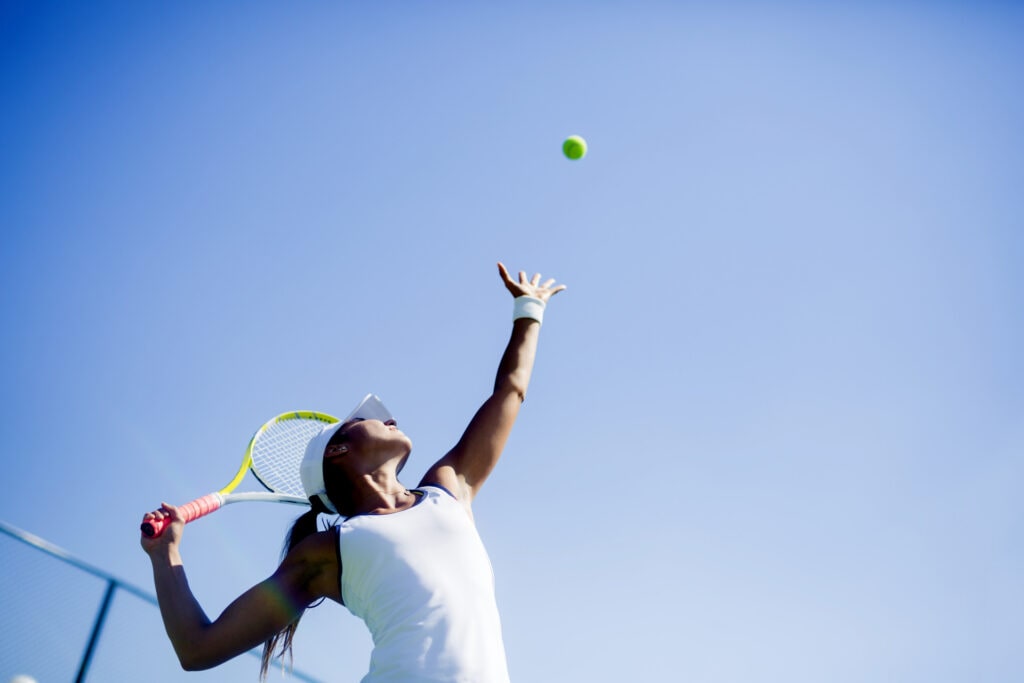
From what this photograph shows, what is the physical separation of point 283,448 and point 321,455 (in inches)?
64.7

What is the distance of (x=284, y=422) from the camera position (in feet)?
14.9

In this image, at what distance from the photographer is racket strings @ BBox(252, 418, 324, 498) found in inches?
171

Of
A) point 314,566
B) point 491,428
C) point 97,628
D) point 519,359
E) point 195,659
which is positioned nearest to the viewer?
point 195,659

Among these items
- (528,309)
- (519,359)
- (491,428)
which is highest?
(528,309)

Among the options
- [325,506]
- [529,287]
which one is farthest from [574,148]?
[325,506]

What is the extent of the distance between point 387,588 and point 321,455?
2.76ft

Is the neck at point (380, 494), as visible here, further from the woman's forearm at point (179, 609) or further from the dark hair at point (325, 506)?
the woman's forearm at point (179, 609)

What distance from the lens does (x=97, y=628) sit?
439cm

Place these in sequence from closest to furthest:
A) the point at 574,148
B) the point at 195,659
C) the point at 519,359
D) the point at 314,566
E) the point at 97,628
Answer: the point at 195,659 → the point at 314,566 → the point at 519,359 → the point at 97,628 → the point at 574,148

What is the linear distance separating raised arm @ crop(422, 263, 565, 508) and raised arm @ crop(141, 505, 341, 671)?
52 cm

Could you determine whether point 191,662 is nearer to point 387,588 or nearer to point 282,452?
point 387,588

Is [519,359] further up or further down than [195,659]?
further up

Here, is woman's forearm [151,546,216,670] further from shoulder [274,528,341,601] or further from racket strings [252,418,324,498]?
racket strings [252,418,324,498]

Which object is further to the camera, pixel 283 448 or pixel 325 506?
pixel 283 448
